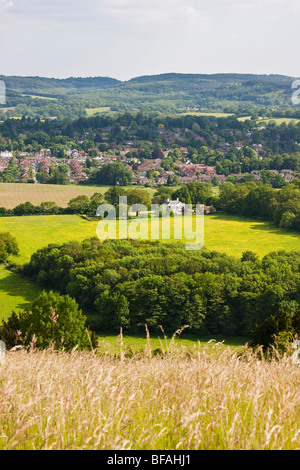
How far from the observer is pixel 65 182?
115 m

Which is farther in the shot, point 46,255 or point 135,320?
point 46,255

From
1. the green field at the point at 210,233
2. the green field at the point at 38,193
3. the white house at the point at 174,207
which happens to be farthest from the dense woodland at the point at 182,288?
the green field at the point at 38,193

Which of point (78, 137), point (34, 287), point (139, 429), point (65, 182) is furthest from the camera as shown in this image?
point (78, 137)

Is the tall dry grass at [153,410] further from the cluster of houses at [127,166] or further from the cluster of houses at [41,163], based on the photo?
the cluster of houses at [41,163]

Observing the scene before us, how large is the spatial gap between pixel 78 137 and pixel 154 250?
520ft

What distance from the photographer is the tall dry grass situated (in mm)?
4172

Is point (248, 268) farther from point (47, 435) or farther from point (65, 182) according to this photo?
point (65, 182)

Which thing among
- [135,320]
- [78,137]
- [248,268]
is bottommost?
[135,320]

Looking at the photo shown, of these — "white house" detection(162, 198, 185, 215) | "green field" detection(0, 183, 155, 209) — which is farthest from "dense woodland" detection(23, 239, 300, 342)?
"green field" detection(0, 183, 155, 209)

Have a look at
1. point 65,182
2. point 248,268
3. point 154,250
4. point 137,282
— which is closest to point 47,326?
point 137,282

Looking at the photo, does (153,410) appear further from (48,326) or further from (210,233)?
(210,233)

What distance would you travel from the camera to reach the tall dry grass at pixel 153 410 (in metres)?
4.17

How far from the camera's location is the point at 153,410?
4.84m

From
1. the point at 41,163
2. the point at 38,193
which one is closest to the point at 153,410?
the point at 38,193
